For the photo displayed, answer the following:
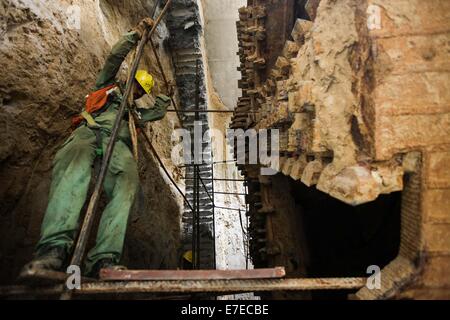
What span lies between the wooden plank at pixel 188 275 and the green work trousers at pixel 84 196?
0.56 m

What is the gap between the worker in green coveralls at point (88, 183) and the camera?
2.41 metres

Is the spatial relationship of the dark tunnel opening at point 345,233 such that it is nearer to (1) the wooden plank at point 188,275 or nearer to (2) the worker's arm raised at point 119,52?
(1) the wooden plank at point 188,275

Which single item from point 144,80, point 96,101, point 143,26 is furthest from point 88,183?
point 143,26

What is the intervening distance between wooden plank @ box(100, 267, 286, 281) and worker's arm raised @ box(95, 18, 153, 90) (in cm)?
221

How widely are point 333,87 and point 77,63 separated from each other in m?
3.50

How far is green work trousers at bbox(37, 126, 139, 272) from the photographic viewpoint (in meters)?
2.46

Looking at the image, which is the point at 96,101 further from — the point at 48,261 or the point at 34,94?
the point at 48,261

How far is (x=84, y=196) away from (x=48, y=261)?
0.67 m

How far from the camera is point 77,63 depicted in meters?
4.34

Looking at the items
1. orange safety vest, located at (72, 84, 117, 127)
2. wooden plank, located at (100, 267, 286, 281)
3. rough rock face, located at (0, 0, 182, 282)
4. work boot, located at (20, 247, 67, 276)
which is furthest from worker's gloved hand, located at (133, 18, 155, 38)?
wooden plank, located at (100, 267, 286, 281)

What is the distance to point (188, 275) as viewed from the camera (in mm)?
2137

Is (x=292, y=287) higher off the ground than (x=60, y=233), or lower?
lower
